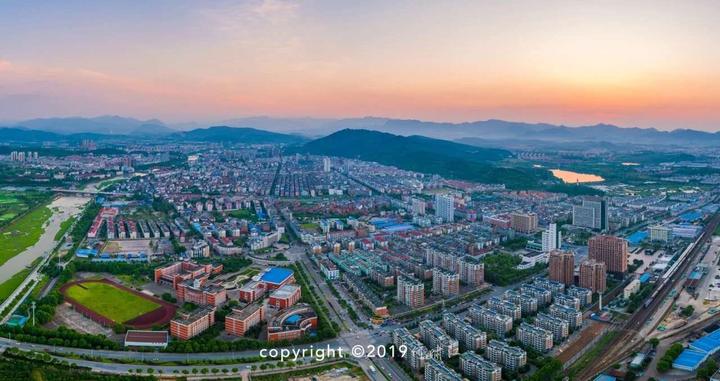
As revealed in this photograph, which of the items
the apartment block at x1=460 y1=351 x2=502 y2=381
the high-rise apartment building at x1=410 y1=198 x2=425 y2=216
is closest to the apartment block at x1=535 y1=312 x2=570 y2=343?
the apartment block at x1=460 y1=351 x2=502 y2=381

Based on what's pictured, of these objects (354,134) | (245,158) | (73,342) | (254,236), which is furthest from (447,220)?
(354,134)

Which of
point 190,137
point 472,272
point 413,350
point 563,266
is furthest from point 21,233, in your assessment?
point 190,137

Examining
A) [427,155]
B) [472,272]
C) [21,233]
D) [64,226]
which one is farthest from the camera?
[427,155]

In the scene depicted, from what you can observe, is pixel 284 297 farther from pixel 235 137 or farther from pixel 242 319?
pixel 235 137

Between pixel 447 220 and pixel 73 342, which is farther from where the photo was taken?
pixel 447 220

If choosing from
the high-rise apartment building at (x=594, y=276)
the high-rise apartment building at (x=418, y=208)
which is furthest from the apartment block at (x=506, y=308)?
the high-rise apartment building at (x=418, y=208)

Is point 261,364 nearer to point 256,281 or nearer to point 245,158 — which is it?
point 256,281
